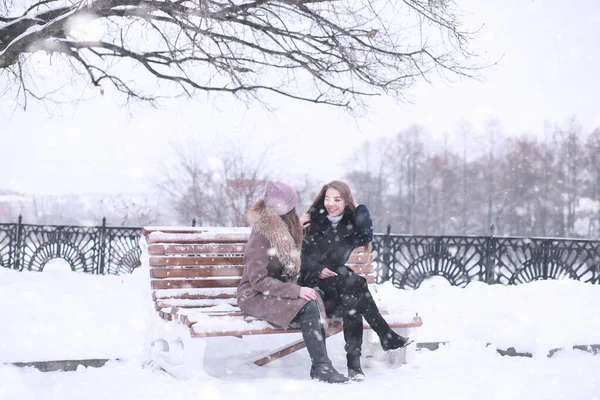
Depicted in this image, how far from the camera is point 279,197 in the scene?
4.64 metres

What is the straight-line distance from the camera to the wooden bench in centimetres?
473

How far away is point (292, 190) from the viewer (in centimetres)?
470

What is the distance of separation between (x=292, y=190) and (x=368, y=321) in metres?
1.11

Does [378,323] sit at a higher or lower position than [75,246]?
lower

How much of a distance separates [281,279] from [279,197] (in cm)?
61

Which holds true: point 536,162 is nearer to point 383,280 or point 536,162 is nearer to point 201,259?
point 383,280

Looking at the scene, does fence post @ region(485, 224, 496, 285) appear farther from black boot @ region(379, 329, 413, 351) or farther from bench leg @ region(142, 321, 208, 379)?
bench leg @ region(142, 321, 208, 379)

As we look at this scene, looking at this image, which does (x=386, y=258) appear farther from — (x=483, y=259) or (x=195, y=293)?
(x=195, y=293)

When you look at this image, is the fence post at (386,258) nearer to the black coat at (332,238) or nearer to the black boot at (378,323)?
the black coat at (332,238)

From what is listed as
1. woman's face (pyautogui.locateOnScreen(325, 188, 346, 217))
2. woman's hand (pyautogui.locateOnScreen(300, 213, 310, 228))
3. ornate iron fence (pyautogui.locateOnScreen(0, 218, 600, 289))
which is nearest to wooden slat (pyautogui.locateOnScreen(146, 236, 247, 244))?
woman's hand (pyautogui.locateOnScreen(300, 213, 310, 228))

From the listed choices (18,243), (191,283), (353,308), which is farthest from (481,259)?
(18,243)

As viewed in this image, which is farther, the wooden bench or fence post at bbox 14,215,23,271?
fence post at bbox 14,215,23,271

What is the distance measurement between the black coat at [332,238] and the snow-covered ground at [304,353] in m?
0.65

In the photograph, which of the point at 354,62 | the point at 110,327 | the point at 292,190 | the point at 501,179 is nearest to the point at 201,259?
the point at 292,190
